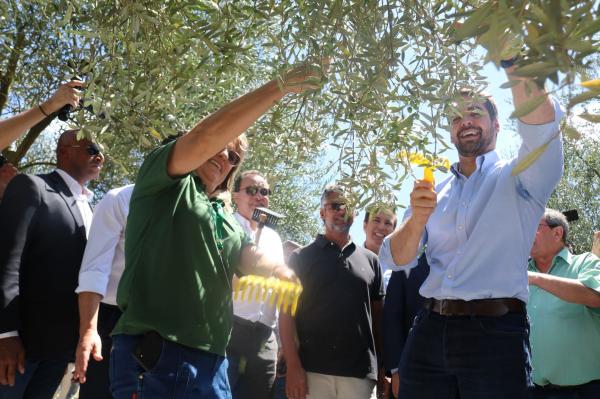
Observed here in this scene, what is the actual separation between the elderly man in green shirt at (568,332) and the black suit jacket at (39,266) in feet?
9.60

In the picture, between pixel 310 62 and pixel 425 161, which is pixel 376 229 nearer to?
pixel 425 161

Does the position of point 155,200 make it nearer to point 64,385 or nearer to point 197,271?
point 197,271

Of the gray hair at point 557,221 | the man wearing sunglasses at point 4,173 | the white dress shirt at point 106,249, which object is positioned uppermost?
the man wearing sunglasses at point 4,173

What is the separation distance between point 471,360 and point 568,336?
201 cm

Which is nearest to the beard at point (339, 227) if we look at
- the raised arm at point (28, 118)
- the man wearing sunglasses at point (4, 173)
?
the man wearing sunglasses at point (4, 173)

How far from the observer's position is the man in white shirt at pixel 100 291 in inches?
147

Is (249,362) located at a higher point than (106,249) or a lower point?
lower

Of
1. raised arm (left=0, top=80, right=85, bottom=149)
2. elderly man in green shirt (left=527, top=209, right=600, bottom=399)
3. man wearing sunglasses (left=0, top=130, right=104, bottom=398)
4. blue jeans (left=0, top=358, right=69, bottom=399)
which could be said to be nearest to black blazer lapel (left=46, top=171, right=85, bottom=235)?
man wearing sunglasses (left=0, top=130, right=104, bottom=398)

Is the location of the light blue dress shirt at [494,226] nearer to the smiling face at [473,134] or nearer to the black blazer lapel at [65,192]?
the smiling face at [473,134]

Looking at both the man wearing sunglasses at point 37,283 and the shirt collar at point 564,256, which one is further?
the shirt collar at point 564,256

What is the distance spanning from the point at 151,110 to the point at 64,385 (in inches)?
242

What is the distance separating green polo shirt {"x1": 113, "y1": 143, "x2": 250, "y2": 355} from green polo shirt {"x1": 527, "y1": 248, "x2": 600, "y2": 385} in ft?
9.54

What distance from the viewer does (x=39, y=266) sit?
13.8ft

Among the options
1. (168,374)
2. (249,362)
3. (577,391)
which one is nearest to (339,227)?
(249,362)
